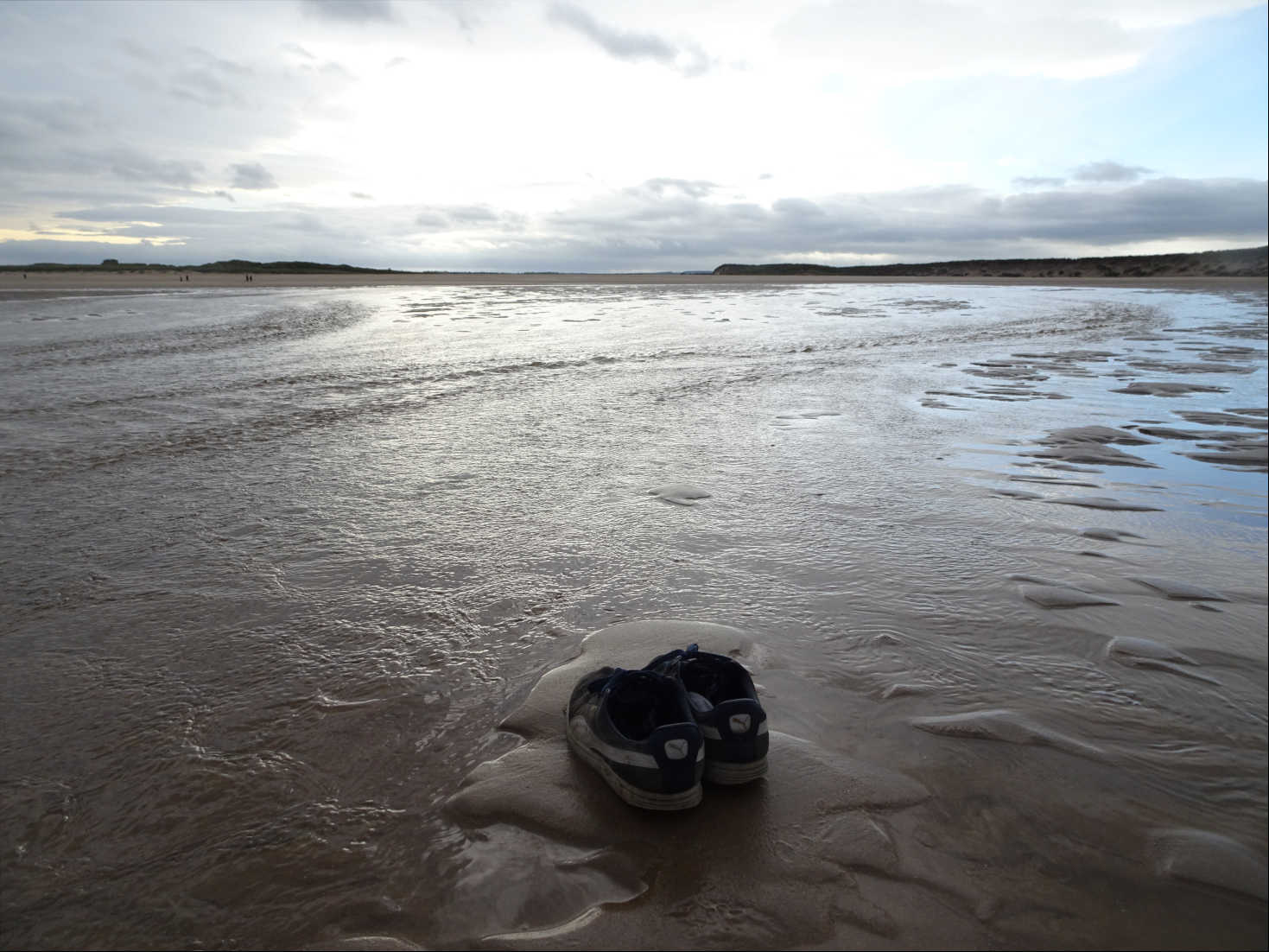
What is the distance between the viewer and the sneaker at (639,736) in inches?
79.0

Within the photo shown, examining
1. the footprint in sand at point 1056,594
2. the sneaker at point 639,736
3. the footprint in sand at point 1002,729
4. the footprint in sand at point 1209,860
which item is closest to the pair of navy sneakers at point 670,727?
the sneaker at point 639,736

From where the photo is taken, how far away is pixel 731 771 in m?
2.10

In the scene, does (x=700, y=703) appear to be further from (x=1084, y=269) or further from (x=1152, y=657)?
(x=1084, y=269)

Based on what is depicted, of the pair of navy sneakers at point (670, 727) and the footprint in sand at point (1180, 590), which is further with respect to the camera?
the footprint in sand at point (1180, 590)

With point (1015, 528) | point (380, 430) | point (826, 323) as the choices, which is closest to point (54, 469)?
point (380, 430)

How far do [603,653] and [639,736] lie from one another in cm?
61

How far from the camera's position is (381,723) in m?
2.39

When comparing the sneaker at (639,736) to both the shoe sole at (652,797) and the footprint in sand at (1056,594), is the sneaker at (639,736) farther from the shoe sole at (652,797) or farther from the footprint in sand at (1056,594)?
the footprint in sand at (1056,594)

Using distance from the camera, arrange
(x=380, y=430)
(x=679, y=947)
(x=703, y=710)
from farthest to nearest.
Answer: (x=380, y=430) < (x=703, y=710) < (x=679, y=947)

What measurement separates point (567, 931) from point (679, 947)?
256 mm

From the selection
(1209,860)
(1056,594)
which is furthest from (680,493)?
(1209,860)

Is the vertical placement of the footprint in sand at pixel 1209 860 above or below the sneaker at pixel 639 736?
below

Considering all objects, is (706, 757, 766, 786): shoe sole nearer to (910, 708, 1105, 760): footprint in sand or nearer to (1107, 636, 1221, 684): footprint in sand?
(910, 708, 1105, 760): footprint in sand

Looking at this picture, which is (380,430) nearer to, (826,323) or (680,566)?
(680,566)
